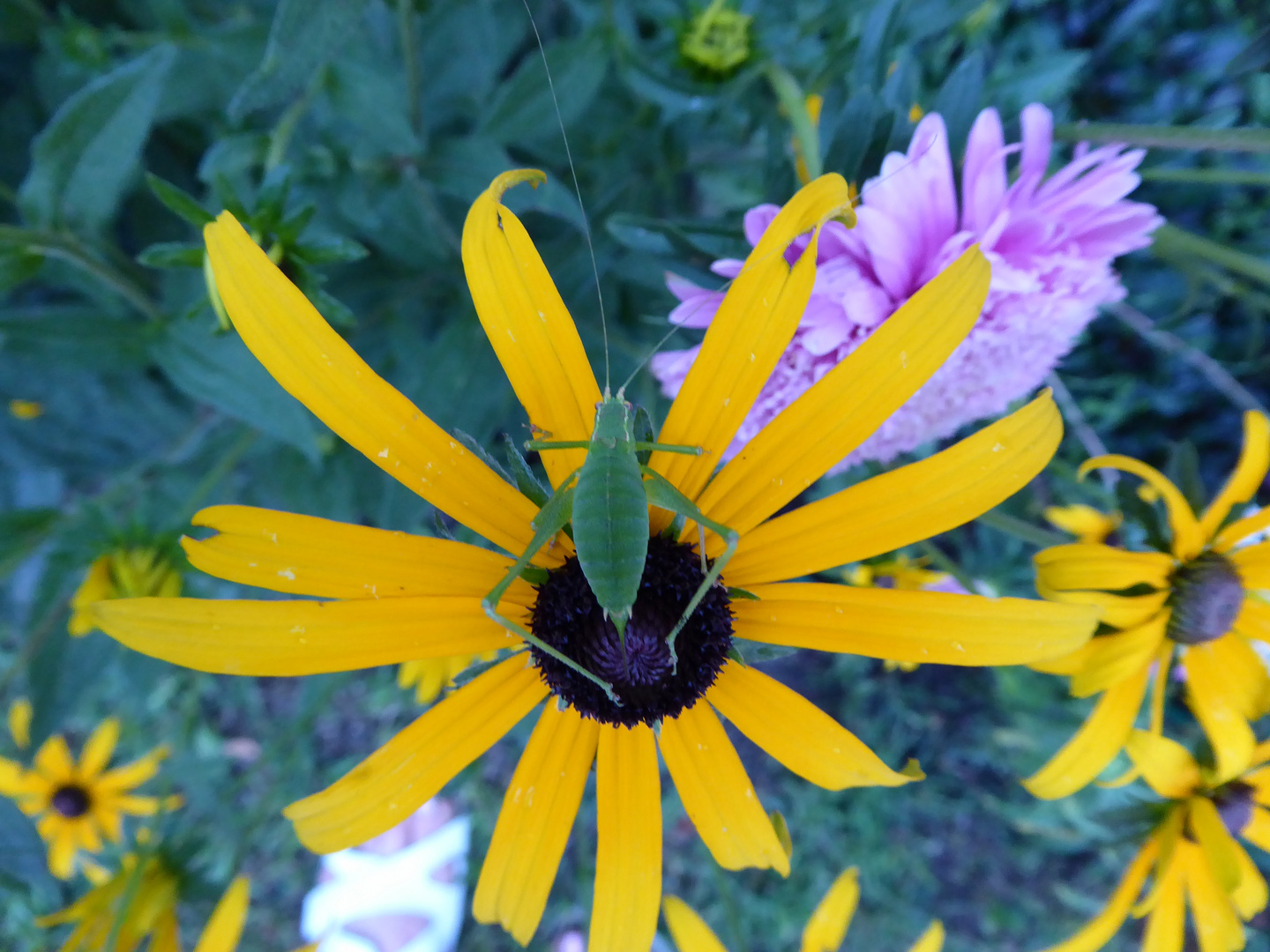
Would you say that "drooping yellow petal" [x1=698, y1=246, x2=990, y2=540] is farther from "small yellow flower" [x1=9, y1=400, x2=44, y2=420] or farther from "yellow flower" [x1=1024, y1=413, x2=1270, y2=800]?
"small yellow flower" [x1=9, y1=400, x2=44, y2=420]

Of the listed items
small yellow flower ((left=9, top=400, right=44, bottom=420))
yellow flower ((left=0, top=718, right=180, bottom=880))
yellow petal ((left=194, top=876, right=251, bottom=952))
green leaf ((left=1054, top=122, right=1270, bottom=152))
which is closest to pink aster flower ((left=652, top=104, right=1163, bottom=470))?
green leaf ((left=1054, top=122, right=1270, bottom=152))

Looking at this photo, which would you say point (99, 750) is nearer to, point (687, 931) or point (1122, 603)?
point (687, 931)

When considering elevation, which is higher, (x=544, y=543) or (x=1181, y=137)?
(x=1181, y=137)

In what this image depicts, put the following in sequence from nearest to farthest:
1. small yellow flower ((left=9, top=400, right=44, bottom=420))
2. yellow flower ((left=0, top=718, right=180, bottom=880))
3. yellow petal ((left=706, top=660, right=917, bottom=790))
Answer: yellow petal ((left=706, top=660, right=917, bottom=790)) → small yellow flower ((left=9, top=400, right=44, bottom=420)) → yellow flower ((left=0, top=718, right=180, bottom=880))

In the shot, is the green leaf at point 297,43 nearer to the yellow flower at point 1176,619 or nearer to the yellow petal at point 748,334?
the yellow petal at point 748,334

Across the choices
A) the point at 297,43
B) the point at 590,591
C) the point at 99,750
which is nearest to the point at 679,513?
the point at 590,591

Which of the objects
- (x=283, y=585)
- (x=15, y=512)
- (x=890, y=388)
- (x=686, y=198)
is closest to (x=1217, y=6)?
(x=686, y=198)

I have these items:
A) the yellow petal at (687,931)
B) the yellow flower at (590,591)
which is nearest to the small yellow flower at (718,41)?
the yellow flower at (590,591)
